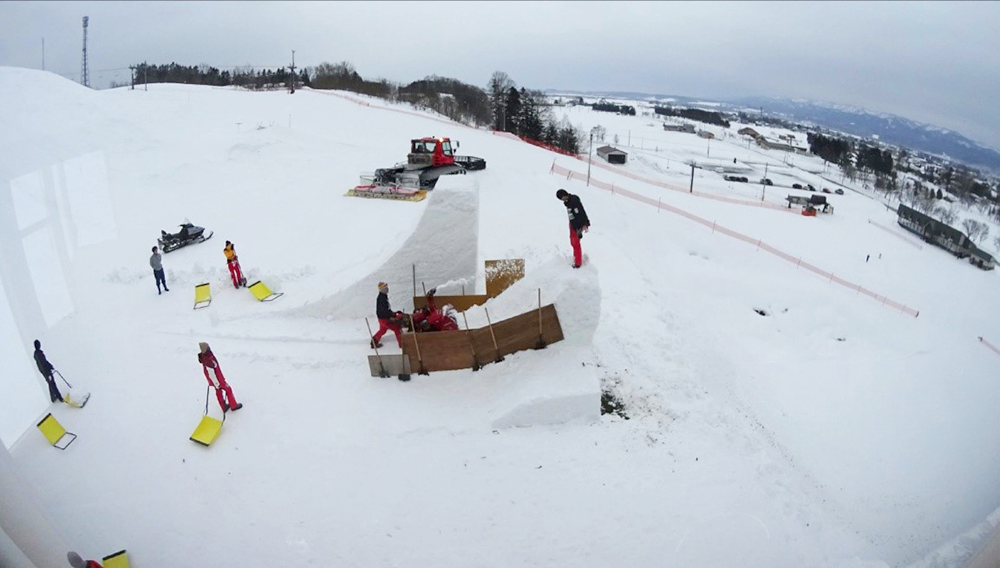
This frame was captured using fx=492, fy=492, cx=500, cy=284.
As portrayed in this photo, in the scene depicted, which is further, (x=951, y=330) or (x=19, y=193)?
(x=951, y=330)

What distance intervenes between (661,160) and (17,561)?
2419 inches

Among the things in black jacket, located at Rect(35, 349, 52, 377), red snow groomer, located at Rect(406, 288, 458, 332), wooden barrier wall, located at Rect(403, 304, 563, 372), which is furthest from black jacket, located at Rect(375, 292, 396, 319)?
black jacket, located at Rect(35, 349, 52, 377)

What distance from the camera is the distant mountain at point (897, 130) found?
509 cm

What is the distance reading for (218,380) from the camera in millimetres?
6488

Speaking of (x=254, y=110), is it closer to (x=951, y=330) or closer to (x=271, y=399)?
(x=271, y=399)

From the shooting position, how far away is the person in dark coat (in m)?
5.05

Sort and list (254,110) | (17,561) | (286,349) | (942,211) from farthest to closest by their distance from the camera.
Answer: (254,110) → (286,349) → (942,211) → (17,561)

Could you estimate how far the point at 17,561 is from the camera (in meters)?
2.75

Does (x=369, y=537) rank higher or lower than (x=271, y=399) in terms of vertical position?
lower

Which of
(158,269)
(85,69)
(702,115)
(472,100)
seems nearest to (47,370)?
(85,69)

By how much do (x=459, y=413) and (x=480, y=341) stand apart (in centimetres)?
105

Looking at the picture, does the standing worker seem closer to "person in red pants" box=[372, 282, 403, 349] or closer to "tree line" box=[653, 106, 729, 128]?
"person in red pants" box=[372, 282, 403, 349]

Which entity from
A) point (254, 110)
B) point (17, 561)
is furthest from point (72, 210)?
point (254, 110)

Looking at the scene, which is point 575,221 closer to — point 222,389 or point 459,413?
point 459,413
